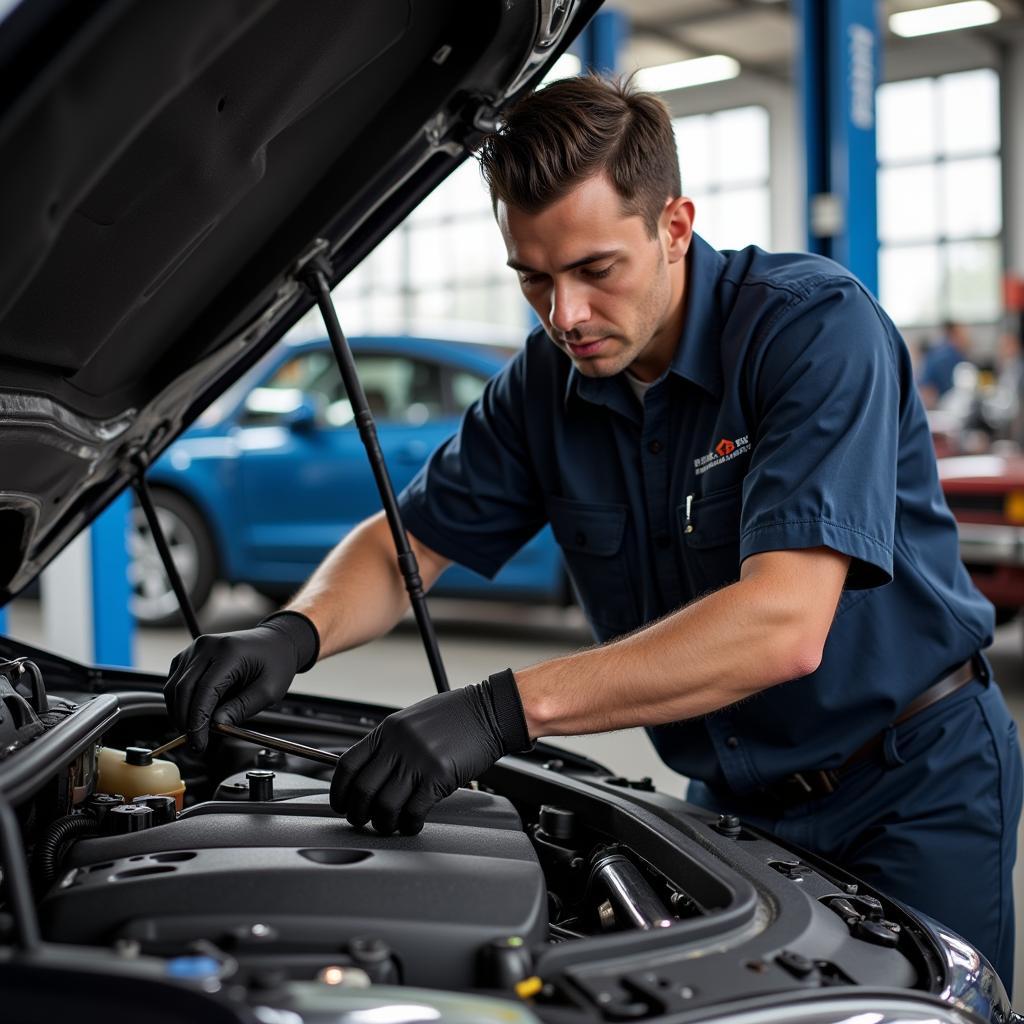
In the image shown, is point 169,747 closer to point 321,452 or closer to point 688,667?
point 688,667

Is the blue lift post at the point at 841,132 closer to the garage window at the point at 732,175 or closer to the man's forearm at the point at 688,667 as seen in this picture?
the man's forearm at the point at 688,667

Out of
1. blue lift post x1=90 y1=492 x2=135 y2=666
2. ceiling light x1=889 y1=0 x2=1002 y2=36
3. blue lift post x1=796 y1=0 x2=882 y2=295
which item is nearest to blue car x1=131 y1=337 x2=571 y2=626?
blue lift post x1=90 y1=492 x2=135 y2=666

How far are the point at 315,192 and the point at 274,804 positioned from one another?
731mm

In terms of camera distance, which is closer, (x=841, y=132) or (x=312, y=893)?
(x=312, y=893)

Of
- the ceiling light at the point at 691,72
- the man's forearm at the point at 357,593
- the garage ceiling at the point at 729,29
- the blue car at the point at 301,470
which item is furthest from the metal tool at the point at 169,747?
the ceiling light at the point at 691,72

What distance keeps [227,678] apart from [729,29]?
532 inches

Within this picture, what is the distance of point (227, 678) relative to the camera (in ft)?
4.82

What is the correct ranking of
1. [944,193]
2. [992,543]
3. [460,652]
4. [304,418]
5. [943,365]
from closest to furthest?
[992,543] → [460,652] → [304,418] → [943,365] → [944,193]

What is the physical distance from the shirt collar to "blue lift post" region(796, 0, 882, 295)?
3735 mm

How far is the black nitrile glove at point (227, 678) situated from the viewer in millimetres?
1439

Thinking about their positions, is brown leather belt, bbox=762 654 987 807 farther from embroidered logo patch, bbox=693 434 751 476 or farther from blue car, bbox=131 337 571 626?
blue car, bbox=131 337 571 626

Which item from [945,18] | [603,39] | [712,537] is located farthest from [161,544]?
[945,18]

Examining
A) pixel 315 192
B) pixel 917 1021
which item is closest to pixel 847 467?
pixel 917 1021

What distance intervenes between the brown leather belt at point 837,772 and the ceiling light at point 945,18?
43.0ft
